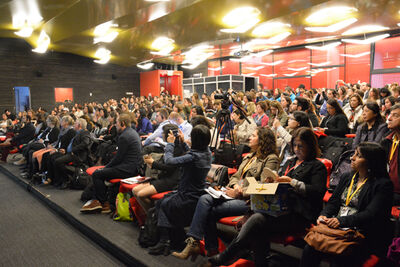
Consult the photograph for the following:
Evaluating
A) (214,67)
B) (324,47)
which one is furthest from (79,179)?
(214,67)

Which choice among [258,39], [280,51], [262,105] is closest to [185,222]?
[262,105]

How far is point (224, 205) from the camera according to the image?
2.68m

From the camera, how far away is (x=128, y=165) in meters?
4.07

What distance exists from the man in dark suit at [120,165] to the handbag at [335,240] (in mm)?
2665

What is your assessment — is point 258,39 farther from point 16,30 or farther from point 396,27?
point 16,30

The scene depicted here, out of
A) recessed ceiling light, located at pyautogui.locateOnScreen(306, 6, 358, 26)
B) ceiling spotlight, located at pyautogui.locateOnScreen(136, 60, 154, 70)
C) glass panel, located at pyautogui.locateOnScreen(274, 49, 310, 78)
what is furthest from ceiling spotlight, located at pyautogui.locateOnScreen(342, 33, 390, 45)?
ceiling spotlight, located at pyautogui.locateOnScreen(136, 60, 154, 70)

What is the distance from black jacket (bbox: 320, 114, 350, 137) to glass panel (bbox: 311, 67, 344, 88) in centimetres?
960

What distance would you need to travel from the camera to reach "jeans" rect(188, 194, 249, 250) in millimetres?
2615

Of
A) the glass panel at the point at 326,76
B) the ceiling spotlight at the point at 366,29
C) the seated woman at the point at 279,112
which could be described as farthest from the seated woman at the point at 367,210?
the glass panel at the point at 326,76

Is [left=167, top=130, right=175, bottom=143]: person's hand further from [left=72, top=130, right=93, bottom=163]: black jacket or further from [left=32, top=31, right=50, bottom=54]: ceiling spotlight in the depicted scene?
[left=32, top=31, right=50, bottom=54]: ceiling spotlight

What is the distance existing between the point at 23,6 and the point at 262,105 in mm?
6615

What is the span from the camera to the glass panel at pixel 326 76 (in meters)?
13.0

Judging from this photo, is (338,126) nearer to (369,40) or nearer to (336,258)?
(336,258)

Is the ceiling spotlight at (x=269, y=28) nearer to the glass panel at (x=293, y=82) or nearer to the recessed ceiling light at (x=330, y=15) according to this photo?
the recessed ceiling light at (x=330, y=15)
